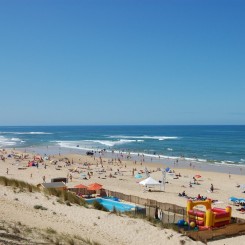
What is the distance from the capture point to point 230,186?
1344 inches

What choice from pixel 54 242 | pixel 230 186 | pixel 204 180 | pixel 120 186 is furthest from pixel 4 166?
pixel 54 242

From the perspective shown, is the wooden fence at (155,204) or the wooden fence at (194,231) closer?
the wooden fence at (194,231)

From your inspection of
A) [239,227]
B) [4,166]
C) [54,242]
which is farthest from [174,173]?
[54,242]

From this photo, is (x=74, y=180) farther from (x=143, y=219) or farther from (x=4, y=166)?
(x=143, y=219)

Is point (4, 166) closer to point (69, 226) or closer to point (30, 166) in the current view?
point (30, 166)

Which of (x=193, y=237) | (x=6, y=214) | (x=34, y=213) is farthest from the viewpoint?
(x=193, y=237)

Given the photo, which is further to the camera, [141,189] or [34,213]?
[141,189]

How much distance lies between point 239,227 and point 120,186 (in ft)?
55.4

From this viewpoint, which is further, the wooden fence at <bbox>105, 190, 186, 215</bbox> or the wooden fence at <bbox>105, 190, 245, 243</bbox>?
the wooden fence at <bbox>105, 190, 186, 215</bbox>

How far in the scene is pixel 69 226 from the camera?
11961 mm

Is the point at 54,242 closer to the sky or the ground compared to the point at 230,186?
closer to the sky

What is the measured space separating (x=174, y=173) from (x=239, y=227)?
81.8ft

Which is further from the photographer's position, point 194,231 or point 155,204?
point 155,204

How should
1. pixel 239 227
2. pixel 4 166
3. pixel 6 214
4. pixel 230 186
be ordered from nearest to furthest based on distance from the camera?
pixel 6 214
pixel 239 227
pixel 230 186
pixel 4 166
